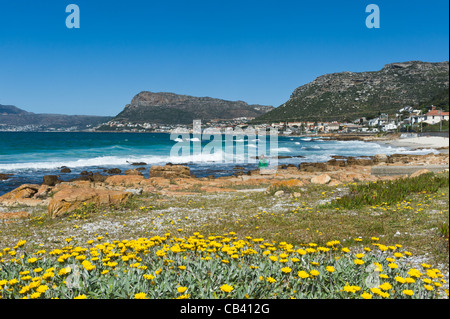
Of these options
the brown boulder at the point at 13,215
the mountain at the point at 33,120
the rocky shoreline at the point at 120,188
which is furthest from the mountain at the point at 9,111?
the brown boulder at the point at 13,215

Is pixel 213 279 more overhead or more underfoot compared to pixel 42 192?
more overhead

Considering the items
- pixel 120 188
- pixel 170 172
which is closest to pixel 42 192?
pixel 120 188

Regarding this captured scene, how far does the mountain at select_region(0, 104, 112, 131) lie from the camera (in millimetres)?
148863

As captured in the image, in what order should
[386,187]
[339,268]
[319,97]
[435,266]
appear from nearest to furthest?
[339,268] → [435,266] → [386,187] → [319,97]

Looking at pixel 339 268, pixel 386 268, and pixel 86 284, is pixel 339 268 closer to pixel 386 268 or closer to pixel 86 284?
pixel 386 268

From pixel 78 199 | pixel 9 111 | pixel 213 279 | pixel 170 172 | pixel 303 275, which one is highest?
pixel 9 111

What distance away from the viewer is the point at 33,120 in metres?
161

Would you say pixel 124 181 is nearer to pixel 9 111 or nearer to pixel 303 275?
pixel 303 275

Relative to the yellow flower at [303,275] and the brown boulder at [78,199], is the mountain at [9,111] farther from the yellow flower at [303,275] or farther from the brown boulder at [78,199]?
the yellow flower at [303,275]

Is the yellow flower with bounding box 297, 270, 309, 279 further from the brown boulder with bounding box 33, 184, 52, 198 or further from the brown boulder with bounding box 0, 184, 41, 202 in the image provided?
the brown boulder with bounding box 33, 184, 52, 198

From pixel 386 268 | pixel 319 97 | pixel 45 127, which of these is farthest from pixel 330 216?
pixel 45 127

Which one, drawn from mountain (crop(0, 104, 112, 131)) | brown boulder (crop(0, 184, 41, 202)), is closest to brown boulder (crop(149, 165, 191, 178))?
brown boulder (crop(0, 184, 41, 202))
